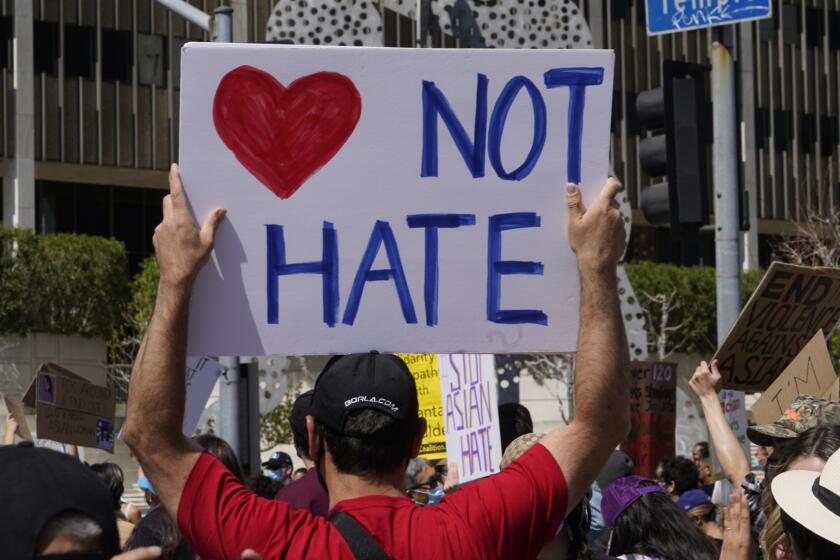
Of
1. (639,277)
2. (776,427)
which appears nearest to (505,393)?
(776,427)

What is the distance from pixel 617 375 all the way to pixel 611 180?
441 millimetres

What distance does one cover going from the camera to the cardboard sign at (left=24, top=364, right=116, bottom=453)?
27.1ft

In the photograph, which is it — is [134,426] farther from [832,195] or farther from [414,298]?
[832,195]

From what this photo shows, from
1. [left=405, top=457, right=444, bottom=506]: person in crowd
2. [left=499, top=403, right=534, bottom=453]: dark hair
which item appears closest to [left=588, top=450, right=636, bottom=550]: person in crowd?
[left=499, top=403, right=534, bottom=453]: dark hair

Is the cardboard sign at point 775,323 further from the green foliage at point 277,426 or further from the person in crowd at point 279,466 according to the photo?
the green foliage at point 277,426

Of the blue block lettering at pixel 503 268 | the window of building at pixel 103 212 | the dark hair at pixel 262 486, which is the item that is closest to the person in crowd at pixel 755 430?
the blue block lettering at pixel 503 268

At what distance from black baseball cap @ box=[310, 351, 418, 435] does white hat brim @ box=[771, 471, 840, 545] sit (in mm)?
696

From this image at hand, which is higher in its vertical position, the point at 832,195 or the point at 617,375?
the point at 832,195

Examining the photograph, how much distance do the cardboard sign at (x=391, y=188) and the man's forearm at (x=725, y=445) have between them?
5.13 ft

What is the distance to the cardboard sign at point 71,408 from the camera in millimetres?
8250

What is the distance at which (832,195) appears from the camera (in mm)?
50312

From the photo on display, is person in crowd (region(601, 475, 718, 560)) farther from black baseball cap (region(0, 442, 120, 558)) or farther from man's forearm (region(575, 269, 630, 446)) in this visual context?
black baseball cap (region(0, 442, 120, 558))

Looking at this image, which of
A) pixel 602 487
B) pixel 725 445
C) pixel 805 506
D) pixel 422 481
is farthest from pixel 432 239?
pixel 422 481

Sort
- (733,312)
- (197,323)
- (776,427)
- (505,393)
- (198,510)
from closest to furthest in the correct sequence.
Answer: (198,510) → (197,323) → (776,427) → (733,312) → (505,393)
